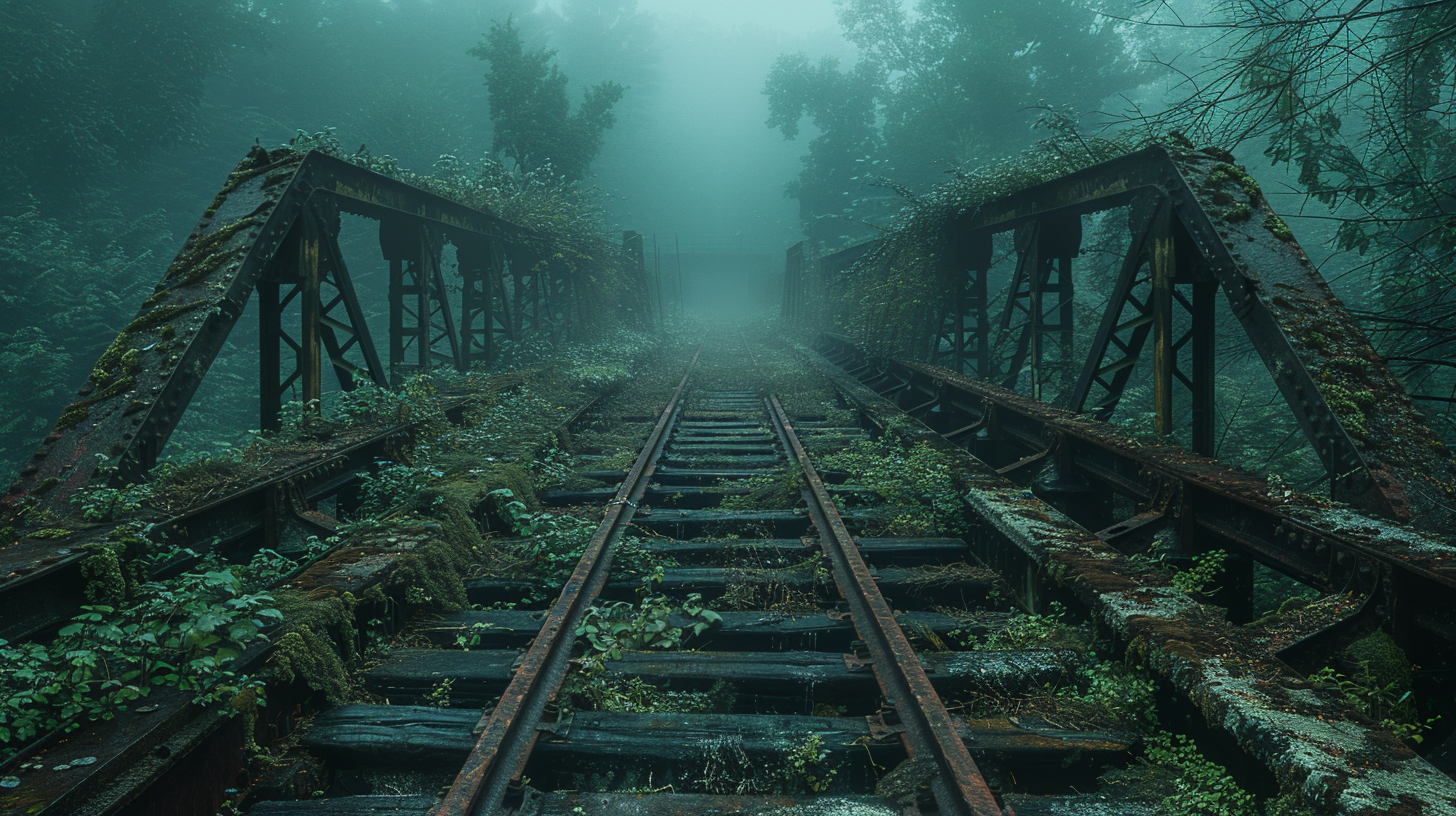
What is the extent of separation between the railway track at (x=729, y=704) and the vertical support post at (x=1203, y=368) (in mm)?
2177

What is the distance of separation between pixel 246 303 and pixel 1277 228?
8.33 metres

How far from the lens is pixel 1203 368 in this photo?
544 cm

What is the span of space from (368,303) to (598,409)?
3228 centimetres

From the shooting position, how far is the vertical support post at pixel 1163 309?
5430 mm

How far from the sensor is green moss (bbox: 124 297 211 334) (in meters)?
4.79

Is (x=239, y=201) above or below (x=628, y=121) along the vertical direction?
below

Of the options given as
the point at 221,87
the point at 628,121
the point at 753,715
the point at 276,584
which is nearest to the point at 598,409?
the point at 276,584

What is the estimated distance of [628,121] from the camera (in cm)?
8712

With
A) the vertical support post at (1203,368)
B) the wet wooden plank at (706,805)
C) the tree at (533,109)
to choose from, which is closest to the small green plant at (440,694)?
the wet wooden plank at (706,805)

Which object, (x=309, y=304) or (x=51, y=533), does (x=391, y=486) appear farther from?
(x=51, y=533)

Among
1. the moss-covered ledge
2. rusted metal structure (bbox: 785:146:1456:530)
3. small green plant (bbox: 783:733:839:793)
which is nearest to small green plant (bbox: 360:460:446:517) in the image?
small green plant (bbox: 783:733:839:793)

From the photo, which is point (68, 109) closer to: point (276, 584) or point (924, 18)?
point (276, 584)

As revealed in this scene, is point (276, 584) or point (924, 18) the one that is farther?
point (924, 18)

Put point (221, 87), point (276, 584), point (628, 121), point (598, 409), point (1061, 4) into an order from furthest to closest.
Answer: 1. point (628, 121)
2. point (221, 87)
3. point (1061, 4)
4. point (598, 409)
5. point (276, 584)
